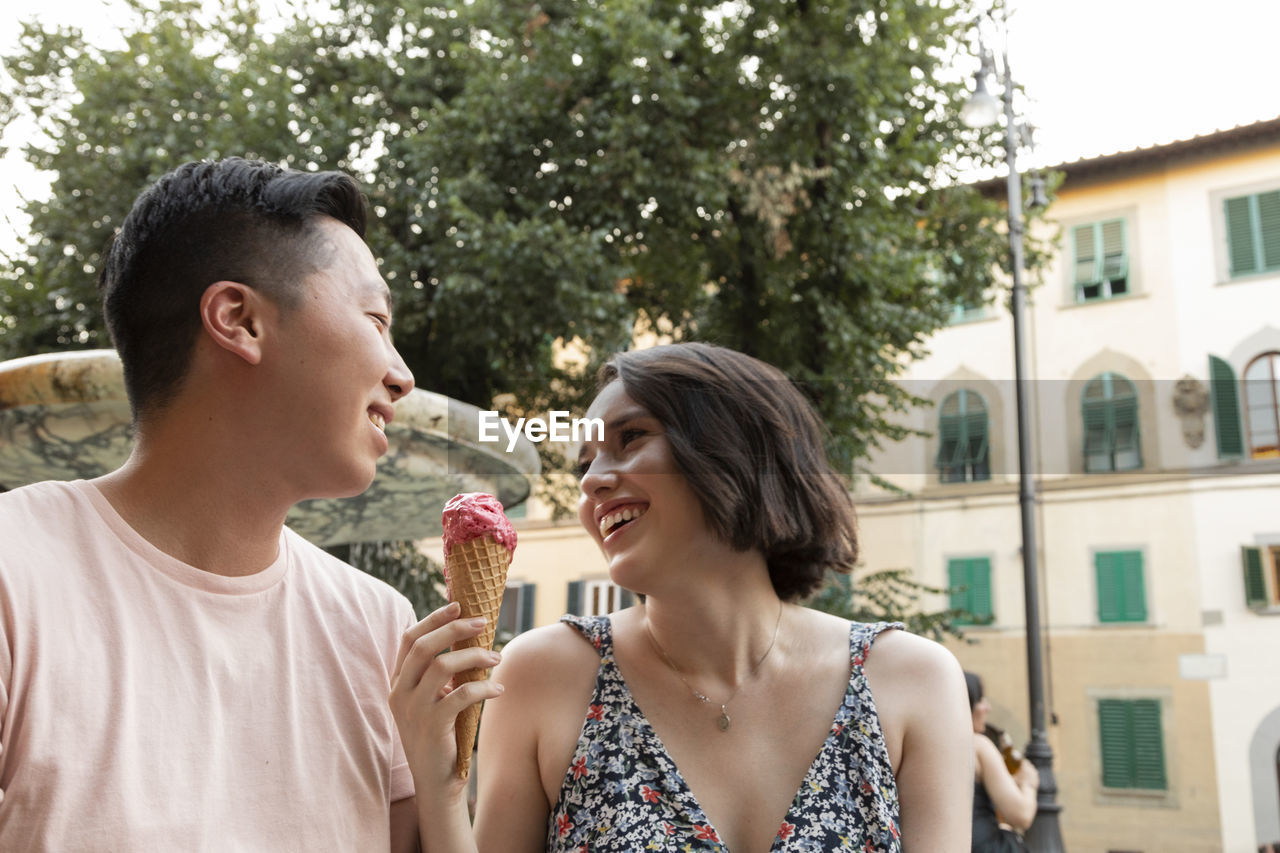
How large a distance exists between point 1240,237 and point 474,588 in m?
24.5

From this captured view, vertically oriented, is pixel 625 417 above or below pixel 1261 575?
below

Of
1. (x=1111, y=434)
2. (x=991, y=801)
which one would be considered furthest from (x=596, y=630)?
(x=1111, y=434)

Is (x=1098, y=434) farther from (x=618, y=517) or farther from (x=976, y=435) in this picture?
(x=618, y=517)

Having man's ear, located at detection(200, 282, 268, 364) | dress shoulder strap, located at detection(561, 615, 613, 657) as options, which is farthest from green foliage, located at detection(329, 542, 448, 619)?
man's ear, located at detection(200, 282, 268, 364)

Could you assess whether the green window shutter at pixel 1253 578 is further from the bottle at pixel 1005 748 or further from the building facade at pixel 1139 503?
the bottle at pixel 1005 748

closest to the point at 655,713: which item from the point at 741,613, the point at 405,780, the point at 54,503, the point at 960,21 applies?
the point at 741,613

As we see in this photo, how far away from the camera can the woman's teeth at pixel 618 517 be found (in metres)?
2.58

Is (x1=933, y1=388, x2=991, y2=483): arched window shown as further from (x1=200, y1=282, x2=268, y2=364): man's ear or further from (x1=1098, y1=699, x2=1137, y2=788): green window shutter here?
(x1=200, y1=282, x2=268, y2=364): man's ear

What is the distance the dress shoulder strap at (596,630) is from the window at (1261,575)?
70.4 ft

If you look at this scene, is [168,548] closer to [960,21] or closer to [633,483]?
[633,483]

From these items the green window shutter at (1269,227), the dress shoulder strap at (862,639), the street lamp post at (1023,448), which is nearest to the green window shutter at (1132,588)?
the green window shutter at (1269,227)

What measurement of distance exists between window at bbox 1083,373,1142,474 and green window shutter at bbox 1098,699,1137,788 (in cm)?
453

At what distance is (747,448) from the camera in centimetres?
269

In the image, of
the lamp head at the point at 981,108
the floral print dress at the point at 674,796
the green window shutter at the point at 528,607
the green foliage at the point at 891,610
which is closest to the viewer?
the floral print dress at the point at 674,796
